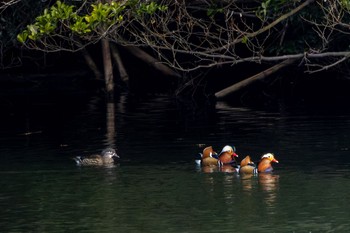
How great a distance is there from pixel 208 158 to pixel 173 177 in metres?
1.12

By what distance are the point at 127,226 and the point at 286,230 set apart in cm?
168

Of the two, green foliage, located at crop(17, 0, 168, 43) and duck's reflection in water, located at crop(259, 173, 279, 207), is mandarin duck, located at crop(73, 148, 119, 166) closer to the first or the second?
green foliage, located at crop(17, 0, 168, 43)

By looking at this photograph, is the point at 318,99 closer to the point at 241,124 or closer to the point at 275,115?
the point at 275,115

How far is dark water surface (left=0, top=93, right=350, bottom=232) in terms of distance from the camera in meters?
12.6

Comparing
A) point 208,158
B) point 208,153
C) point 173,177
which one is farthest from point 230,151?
point 173,177

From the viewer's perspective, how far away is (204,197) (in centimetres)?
1384

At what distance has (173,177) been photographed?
1516cm

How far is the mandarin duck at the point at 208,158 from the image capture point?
16.1 m

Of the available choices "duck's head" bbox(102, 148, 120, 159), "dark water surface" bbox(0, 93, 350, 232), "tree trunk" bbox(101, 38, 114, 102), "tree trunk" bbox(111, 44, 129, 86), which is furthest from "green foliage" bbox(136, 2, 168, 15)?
"tree trunk" bbox(111, 44, 129, 86)

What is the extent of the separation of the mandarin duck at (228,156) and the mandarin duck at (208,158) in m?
0.08

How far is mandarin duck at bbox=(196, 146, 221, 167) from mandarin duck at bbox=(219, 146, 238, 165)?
8 centimetres

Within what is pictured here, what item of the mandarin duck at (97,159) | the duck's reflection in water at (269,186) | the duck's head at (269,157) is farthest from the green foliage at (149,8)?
the duck's reflection in water at (269,186)

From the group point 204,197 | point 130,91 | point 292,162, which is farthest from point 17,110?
point 204,197

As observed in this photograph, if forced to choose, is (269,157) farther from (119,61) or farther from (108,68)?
(119,61)
